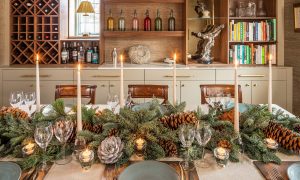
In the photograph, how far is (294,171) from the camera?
42.7 inches

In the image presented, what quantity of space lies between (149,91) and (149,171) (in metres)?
1.40

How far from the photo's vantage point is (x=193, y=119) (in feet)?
4.33

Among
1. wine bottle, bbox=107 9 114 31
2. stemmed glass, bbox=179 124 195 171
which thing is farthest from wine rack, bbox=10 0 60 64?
stemmed glass, bbox=179 124 195 171

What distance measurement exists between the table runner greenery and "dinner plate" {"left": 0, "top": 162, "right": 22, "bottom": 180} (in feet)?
0.11

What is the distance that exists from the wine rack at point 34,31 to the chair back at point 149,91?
1.78 m

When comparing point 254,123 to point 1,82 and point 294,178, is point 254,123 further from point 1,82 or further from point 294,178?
point 1,82

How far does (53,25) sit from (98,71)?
2.81 ft

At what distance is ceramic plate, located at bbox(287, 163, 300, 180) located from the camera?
1.05 meters

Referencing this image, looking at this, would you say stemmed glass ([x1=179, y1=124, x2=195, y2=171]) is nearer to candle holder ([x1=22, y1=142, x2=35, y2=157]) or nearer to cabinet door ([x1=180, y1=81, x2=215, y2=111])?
candle holder ([x1=22, y1=142, x2=35, y2=157])

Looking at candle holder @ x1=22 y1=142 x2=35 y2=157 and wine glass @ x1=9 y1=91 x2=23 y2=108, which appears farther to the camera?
wine glass @ x1=9 y1=91 x2=23 y2=108

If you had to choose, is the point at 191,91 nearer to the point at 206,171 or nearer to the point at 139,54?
the point at 139,54

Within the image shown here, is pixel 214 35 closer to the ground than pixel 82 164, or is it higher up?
higher up

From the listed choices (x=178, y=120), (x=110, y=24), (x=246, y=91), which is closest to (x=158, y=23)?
(x=110, y=24)

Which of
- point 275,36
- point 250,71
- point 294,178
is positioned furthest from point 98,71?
point 294,178
